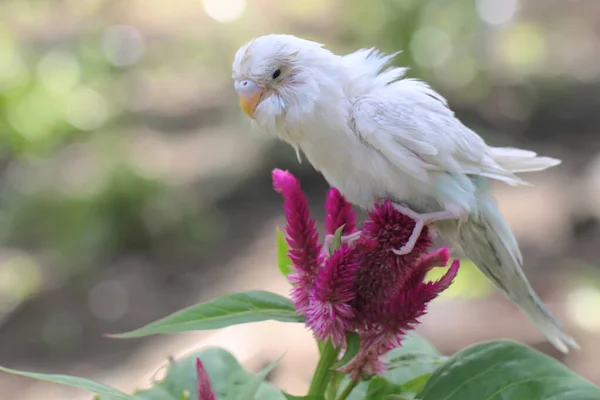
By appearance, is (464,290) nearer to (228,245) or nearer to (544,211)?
(544,211)

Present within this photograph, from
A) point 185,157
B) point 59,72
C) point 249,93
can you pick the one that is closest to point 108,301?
point 185,157

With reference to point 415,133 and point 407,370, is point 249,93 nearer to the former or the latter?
point 415,133

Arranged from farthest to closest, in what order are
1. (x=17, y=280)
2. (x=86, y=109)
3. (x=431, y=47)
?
(x=431, y=47) → (x=86, y=109) → (x=17, y=280)

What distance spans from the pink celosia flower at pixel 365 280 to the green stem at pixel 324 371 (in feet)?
0.07

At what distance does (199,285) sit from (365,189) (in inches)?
83.6

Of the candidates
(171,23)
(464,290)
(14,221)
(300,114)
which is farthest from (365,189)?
(171,23)

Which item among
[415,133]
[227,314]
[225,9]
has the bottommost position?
[227,314]

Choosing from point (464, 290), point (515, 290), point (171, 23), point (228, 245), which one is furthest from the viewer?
point (171, 23)

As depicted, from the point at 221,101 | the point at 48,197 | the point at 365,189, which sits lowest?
the point at 365,189

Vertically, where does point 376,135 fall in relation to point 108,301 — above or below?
above

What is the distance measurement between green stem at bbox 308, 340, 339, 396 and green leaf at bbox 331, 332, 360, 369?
0.01 m

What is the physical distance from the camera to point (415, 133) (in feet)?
2.50

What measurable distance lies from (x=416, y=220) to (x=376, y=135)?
122 mm

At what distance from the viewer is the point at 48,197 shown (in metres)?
2.86
